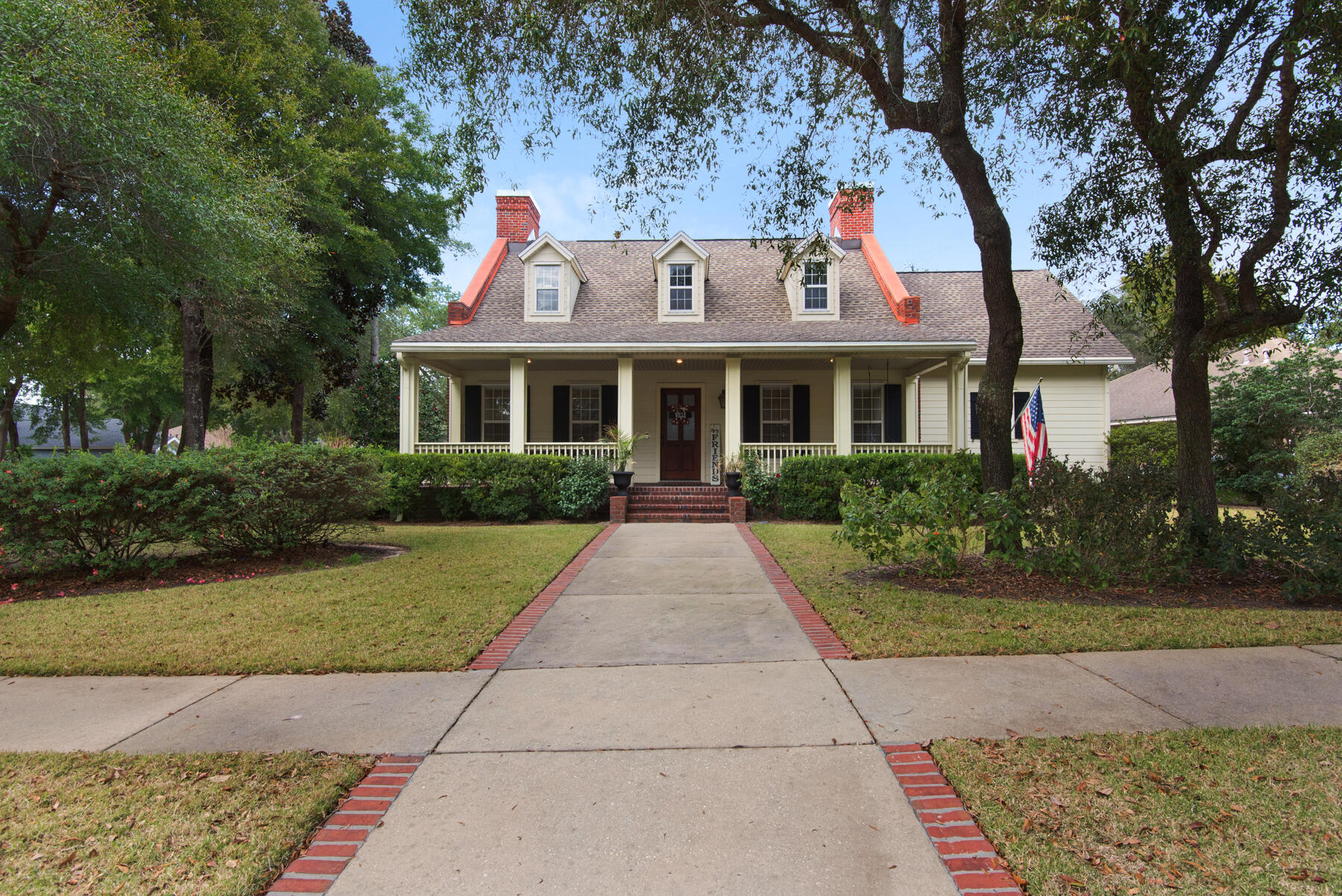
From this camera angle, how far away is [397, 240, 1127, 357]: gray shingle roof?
14445 millimetres

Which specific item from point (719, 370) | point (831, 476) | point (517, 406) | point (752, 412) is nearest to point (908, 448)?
point (831, 476)

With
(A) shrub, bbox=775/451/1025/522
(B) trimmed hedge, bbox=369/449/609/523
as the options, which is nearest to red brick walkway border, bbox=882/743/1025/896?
(A) shrub, bbox=775/451/1025/522

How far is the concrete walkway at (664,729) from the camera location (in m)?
2.44

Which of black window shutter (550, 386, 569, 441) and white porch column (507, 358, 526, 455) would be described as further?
black window shutter (550, 386, 569, 441)

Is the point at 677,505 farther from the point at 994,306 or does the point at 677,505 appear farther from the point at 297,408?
the point at 297,408

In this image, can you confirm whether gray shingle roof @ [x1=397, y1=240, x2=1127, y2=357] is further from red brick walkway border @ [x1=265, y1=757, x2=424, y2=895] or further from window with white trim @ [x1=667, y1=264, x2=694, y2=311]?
red brick walkway border @ [x1=265, y1=757, x2=424, y2=895]

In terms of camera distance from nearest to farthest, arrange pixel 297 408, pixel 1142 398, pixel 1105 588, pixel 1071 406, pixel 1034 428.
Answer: pixel 1105 588 → pixel 1034 428 → pixel 1071 406 → pixel 297 408 → pixel 1142 398

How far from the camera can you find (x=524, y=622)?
5.75m

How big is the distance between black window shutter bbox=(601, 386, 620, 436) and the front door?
47.5 inches

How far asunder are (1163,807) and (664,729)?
2.18m

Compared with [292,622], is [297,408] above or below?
above

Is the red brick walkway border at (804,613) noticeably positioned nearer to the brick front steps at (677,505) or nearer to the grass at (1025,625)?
the grass at (1025,625)

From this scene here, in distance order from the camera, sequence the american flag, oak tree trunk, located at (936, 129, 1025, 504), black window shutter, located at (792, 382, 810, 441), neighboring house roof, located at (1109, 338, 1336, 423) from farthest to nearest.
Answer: neighboring house roof, located at (1109, 338, 1336, 423)
black window shutter, located at (792, 382, 810, 441)
the american flag
oak tree trunk, located at (936, 129, 1025, 504)

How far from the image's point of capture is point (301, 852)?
254 cm
